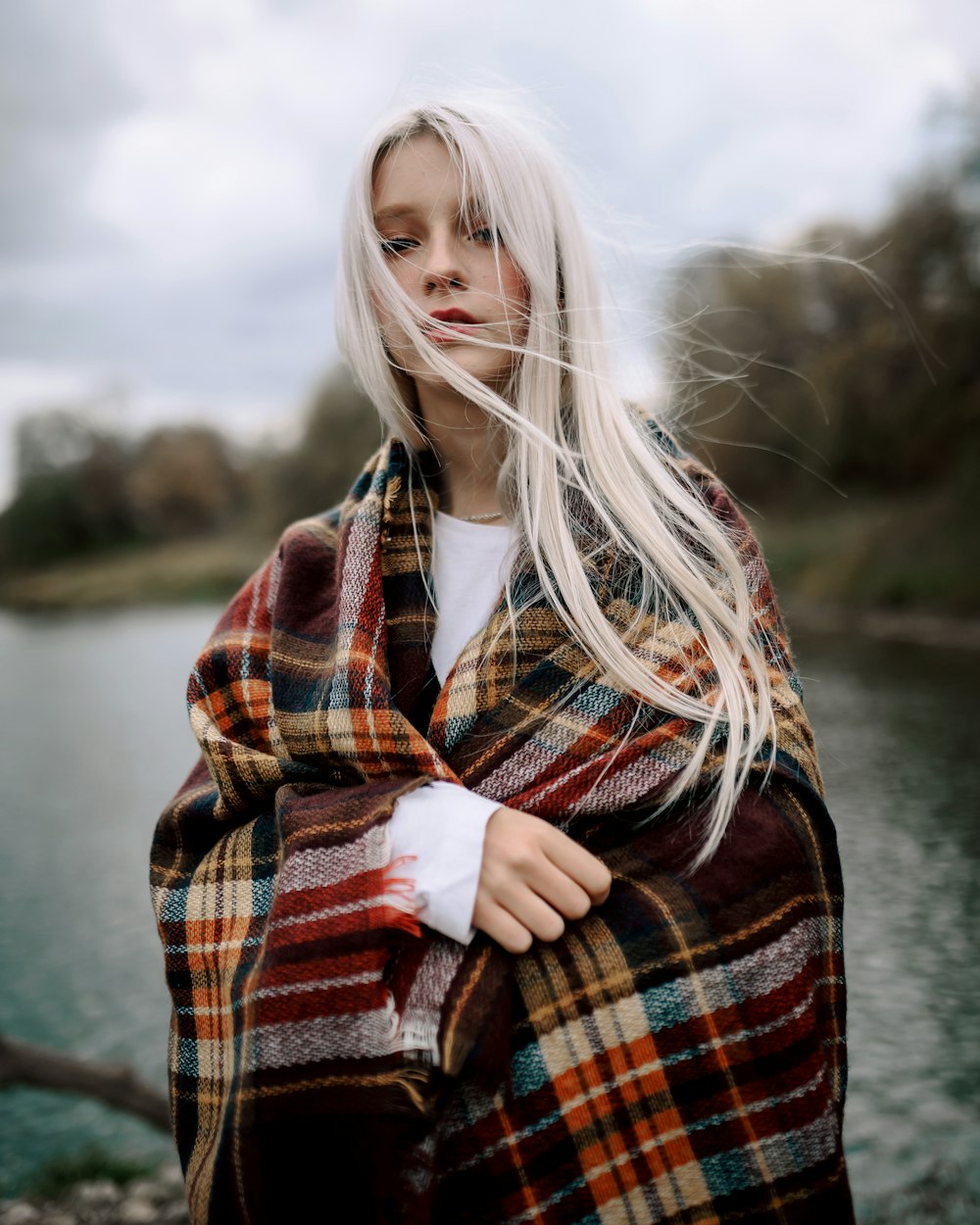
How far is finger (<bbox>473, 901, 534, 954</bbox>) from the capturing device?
47.7 inches

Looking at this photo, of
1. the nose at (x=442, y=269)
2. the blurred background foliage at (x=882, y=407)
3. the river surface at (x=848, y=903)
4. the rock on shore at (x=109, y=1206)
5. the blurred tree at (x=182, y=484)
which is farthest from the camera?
the blurred tree at (x=182, y=484)

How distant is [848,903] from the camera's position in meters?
4.37

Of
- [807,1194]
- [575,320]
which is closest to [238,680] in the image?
[575,320]

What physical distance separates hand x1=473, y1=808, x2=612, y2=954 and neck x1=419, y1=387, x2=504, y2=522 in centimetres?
62

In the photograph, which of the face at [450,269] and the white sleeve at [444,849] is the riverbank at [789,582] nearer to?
the face at [450,269]

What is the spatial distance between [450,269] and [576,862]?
0.88m

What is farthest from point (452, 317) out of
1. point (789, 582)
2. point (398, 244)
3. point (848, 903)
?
point (789, 582)

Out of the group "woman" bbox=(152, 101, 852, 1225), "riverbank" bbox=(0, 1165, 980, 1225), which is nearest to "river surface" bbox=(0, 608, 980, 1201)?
"riverbank" bbox=(0, 1165, 980, 1225)

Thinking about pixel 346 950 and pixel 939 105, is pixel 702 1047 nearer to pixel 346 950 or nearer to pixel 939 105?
pixel 346 950

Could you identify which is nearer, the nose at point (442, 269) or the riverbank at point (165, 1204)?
the nose at point (442, 269)

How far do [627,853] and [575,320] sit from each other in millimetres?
816

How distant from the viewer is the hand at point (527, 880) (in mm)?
1214

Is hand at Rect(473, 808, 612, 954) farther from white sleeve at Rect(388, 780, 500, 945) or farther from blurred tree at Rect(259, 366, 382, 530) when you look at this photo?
blurred tree at Rect(259, 366, 382, 530)

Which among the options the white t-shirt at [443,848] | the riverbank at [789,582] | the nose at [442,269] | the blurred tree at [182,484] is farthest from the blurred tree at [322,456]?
the white t-shirt at [443,848]
